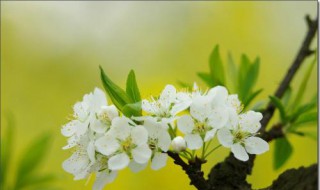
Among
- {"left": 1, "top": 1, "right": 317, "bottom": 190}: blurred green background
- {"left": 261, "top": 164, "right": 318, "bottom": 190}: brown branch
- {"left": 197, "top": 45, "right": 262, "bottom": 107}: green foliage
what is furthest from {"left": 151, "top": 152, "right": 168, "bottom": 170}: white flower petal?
{"left": 1, "top": 1, "right": 317, "bottom": 190}: blurred green background

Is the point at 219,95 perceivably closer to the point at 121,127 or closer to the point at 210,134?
the point at 210,134

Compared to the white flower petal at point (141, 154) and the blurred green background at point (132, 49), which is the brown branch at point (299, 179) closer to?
the white flower petal at point (141, 154)

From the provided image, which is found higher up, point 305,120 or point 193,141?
point 193,141

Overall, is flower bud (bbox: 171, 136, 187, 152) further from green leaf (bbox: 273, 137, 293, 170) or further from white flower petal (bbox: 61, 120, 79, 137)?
green leaf (bbox: 273, 137, 293, 170)

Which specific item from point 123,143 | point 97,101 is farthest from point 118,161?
point 97,101

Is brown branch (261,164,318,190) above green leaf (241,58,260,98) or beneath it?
beneath

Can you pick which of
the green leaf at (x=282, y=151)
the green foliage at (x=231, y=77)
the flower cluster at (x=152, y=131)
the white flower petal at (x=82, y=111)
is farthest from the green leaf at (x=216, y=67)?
the white flower petal at (x=82, y=111)
